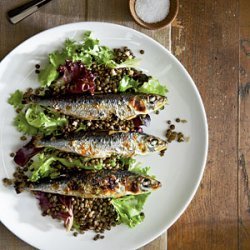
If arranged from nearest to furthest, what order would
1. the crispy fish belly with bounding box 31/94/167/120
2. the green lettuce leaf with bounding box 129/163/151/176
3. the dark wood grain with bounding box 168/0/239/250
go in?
the crispy fish belly with bounding box 31/94/167/120, the green lettuce leaf with bounding box 129/163/151/176, the dark wood grain with bounding box 168/0/239/250

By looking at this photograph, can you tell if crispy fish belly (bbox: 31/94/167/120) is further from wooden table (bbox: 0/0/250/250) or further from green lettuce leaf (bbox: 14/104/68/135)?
wooden table (bbox: 0/0/250/250)

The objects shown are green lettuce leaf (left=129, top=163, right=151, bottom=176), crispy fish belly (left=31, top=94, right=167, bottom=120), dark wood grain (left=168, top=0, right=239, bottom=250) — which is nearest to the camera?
crispy fish belly (left=31, top=94, right=167, bottom=120)

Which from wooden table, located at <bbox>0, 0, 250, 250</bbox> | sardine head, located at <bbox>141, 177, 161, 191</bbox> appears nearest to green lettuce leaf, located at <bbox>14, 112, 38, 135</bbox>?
sardine head, located at <bbox>141, 177, 161, 191</bbox>

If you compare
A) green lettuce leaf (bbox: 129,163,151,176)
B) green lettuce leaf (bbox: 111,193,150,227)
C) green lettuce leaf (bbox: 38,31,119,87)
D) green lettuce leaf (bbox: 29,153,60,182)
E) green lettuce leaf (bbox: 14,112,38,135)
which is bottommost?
green lettuce leaf (bbox: 111,193,150,227)

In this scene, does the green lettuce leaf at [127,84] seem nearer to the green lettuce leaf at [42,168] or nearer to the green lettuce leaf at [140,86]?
the green lettuce leaf at [140,86]

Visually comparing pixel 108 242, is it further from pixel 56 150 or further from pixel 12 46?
pixel 12 46

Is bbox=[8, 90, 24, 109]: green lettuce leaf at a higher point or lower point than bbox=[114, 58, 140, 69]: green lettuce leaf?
lower
